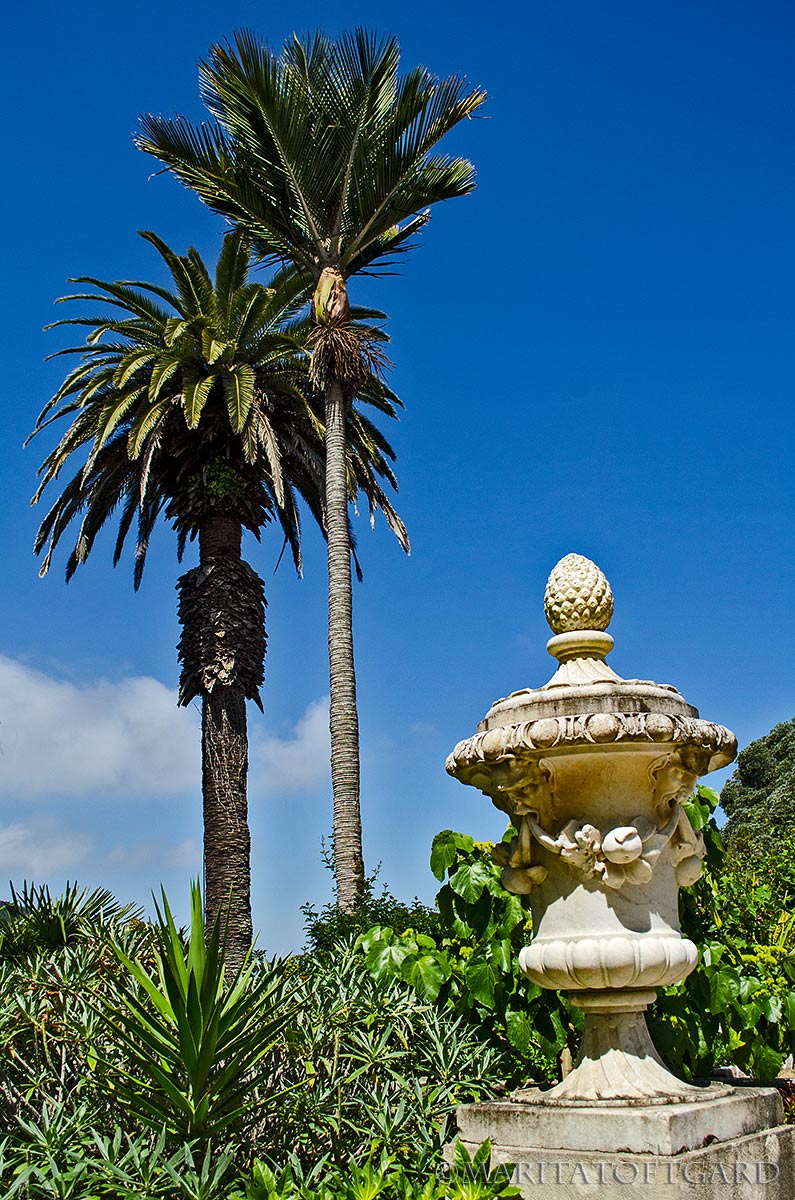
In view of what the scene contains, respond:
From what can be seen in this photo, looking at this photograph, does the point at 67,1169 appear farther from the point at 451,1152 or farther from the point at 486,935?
the point at 486,935

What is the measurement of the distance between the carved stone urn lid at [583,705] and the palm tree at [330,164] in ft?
25.8

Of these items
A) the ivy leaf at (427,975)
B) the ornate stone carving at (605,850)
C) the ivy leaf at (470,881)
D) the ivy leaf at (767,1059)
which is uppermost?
the ivy leaf at (470,881)

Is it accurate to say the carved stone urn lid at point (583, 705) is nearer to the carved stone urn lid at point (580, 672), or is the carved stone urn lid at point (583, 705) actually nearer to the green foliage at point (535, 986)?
the carved stone urn lid at point (580, 672)

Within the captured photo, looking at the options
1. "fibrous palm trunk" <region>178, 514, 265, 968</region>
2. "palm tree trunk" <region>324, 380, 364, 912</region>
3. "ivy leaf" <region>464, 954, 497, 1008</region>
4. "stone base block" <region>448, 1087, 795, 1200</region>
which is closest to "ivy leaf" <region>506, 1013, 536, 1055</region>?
"ivy leaf" <region>464, 954, 497, 1008</region>

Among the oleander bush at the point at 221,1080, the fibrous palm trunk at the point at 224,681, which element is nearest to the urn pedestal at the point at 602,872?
the oleander bush at the point at 221,1080

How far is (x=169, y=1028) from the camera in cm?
432

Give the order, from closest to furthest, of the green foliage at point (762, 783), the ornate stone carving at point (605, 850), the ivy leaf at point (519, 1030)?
the ornate stone carving at point (605, 850)
the ivy leaf at point (519, 1030)
the green foliage at point (762, 783)

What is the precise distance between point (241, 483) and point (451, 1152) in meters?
12.7

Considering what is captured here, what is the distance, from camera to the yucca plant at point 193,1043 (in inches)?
157

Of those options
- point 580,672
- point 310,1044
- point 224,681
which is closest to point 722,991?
point 580,672

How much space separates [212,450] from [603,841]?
509 inches

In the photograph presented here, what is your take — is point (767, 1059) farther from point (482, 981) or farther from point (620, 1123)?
point (620, 1123)

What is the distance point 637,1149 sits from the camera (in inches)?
150

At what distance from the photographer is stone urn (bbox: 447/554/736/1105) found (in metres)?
4.20
